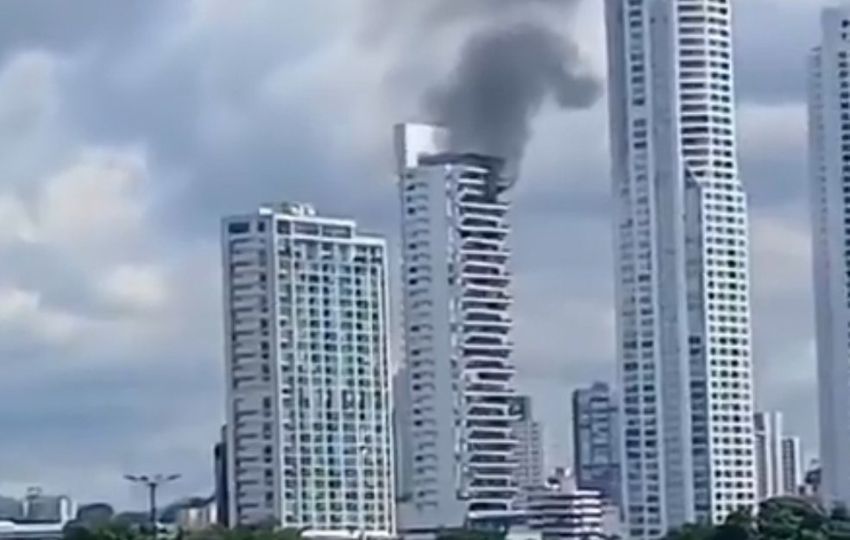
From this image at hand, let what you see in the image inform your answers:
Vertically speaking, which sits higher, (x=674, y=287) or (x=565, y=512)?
(x=674, y=287)

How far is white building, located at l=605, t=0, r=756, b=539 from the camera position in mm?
76438

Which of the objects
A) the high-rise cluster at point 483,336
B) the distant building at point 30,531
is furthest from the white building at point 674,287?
the distant building at point 30,531

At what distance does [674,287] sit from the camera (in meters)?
77.4

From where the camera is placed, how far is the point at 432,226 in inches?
3196

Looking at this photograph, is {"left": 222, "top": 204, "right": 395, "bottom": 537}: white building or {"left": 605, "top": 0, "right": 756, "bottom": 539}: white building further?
{"left": 605, "top": 0, "right": 756, "bottom": 539}: white building

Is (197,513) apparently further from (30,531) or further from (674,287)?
(674,287)

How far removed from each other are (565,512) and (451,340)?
958 centimetres

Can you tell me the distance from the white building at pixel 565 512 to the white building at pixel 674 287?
5.58m

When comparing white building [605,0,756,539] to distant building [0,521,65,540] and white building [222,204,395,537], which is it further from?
distant building [0,521,65,540]

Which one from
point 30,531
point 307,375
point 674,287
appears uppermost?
point 674,287

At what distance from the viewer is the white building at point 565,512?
83.6m

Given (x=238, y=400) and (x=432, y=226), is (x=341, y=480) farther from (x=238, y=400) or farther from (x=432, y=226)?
(x=432, y=226)

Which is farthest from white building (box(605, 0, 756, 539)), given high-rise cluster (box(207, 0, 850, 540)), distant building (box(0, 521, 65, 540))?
distant building (box(0, 521, 65, 540))

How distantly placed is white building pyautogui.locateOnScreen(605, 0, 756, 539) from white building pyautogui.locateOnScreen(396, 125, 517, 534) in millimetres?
4560
